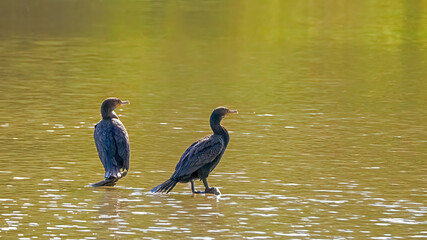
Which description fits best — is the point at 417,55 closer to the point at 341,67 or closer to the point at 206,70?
the point at 341,67

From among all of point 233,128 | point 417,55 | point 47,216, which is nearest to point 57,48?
point 417,55

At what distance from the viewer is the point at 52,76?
91.3ft

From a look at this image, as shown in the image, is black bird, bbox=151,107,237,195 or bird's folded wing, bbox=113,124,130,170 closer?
black bird, bbox=151,107,237,195

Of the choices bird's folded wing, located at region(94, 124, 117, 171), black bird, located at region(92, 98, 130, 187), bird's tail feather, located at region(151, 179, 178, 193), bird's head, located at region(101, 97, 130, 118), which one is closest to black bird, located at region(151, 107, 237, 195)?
bird's tail feather, located at region(151, 179, 178, 193)

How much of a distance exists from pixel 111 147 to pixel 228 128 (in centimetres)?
537

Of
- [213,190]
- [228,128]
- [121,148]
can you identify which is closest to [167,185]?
[213,190]

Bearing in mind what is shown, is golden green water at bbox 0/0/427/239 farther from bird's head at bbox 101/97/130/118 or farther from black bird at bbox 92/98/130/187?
bird's head at bbox 101/97/130/118

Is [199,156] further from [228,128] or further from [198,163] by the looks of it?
[228,128]

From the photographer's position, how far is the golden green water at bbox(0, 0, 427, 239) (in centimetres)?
1274

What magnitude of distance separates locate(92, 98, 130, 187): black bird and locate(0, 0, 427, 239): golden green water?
0.22 metres

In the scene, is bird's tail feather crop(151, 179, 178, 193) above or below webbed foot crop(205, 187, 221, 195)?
above

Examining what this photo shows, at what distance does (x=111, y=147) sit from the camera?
1448 centimetres

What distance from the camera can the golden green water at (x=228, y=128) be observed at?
12742 mm

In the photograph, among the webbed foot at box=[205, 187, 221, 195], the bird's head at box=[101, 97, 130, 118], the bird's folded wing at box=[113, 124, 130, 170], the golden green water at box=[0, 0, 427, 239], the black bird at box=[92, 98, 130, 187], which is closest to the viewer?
the golden green water at box=[0, 0, 427, 239]
